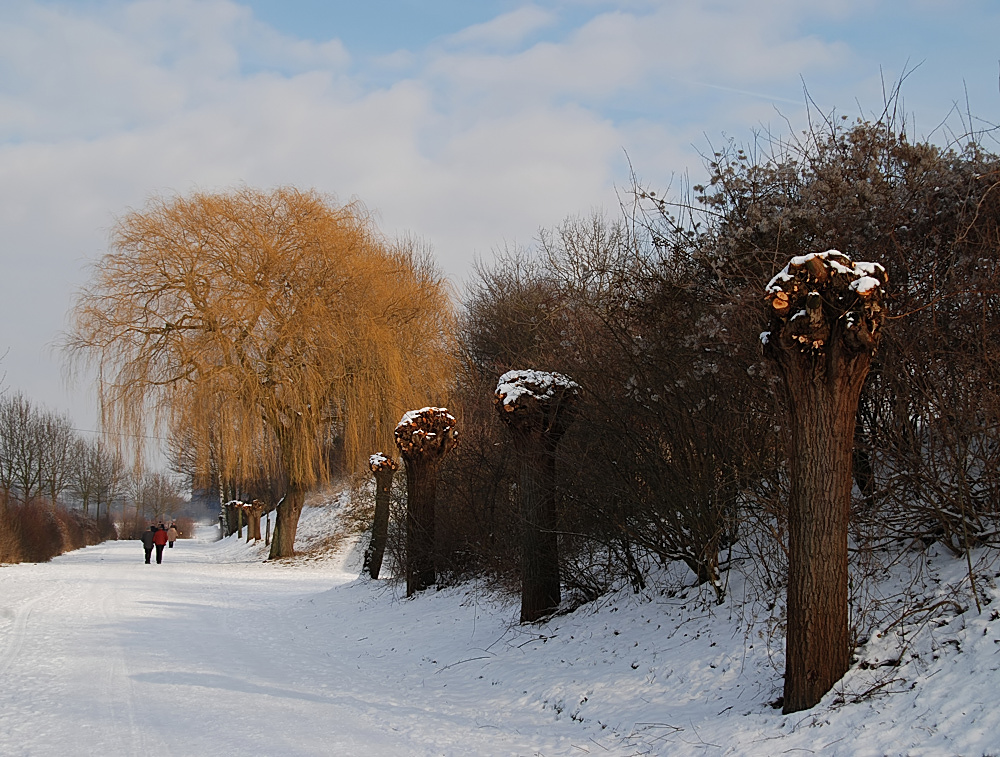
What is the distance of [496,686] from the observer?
321 inches

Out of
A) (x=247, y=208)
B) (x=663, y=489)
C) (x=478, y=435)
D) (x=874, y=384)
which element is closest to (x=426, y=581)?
(x=478, y=435)

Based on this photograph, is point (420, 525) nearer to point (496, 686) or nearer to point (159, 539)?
point (496, 686)

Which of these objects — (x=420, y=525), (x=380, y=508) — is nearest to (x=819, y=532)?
(x=420, y=525)

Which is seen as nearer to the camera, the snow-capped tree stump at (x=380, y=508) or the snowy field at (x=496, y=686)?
the snowy field at (x=496, y=686)

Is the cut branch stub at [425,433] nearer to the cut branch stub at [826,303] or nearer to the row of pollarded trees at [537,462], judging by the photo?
the row of pollarded trees at [537,462]

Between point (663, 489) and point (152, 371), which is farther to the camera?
point (152, 371)

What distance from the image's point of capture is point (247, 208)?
961 inches

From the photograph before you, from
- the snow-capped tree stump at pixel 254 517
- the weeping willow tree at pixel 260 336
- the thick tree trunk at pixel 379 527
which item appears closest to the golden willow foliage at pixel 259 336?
the weeping willow tree at pixel 260 336

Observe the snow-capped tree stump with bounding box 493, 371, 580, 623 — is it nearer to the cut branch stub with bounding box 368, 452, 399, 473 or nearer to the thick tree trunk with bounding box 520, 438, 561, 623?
the thick tree trunk with bounding box 520, 438, 561, 623

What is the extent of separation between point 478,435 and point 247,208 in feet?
41.3

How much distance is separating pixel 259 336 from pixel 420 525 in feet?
35.9

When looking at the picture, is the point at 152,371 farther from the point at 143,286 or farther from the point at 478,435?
the point at 478,435

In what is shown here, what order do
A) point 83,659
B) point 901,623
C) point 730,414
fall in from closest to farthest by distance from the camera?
point 901,623
point 730,414
point 83,659

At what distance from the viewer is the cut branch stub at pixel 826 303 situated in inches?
211
